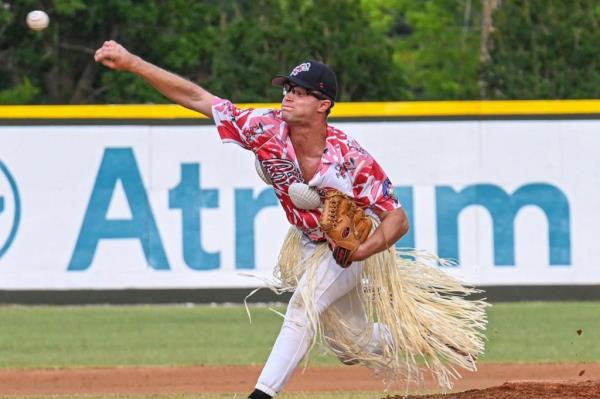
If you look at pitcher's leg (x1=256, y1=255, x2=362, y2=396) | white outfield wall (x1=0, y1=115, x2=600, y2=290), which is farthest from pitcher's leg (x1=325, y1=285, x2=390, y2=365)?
white outfield wall (x1=0, y1=115, x2=600, y2=290)

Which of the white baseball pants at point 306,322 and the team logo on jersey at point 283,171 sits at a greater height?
the team logo on jersey at point 283,171

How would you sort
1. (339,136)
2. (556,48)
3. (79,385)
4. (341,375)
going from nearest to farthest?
(339,136), (79,385), (341,375), (556,48)

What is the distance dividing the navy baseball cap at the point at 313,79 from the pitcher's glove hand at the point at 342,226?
0.47m

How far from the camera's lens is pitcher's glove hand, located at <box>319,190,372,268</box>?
239 inches

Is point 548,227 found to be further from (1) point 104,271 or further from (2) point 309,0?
(2) point 309,0

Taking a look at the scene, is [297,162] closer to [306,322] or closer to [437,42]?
[306,322]

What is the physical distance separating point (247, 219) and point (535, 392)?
7981 mm

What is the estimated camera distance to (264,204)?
1455 centimetres

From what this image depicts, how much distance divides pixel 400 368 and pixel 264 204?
26.3ft

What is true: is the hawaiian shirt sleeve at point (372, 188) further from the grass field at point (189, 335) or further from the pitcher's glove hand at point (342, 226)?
the grass field at point (189, 335)

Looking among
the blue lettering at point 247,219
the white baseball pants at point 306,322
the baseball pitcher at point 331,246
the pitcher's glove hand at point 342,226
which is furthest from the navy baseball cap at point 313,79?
the blue lettering at point 247,219

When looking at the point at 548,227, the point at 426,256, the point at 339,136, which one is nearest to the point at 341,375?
the point at 426,256

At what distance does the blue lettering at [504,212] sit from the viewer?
1446 centimetres

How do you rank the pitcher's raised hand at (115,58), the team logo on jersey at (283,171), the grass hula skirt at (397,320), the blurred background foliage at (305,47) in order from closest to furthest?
the pitcher's raised hand at (115,58) < the team logo on jersey at (283,171) < the grass hula skirt at (397,320) < the blurred background foliage at (305,47)
